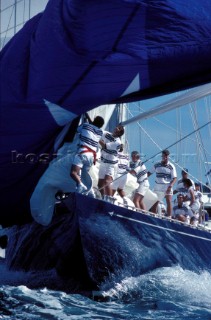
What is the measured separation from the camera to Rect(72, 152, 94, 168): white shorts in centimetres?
1178

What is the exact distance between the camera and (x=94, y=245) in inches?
464

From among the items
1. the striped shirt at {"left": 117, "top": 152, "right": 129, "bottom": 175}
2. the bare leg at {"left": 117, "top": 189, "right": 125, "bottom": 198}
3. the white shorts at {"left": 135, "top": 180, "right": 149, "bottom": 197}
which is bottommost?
the bare leg at {"left": 117, "top": 189, "right": 125, "bottom": 198}

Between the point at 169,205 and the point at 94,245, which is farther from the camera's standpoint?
the point at 169,205

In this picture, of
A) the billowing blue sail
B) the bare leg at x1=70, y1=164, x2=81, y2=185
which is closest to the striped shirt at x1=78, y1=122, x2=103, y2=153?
the bare leg at x1=70, y1=164, x2=81, y2=185

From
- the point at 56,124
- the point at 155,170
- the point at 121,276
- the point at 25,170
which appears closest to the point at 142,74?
the point at 56,124

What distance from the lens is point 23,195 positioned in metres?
12.0

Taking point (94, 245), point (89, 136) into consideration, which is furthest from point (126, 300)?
point (89, 136)

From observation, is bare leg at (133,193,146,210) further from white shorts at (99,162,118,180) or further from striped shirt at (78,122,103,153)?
striped shirt at (78,122,103,153)

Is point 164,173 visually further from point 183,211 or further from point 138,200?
point 183,211

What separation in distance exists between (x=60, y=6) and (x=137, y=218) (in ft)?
11.0

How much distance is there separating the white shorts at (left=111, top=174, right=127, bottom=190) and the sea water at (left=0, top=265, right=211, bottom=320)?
1.53 meters

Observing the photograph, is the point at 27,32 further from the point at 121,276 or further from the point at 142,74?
the point at 121,276

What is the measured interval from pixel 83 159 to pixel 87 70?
1273 mm

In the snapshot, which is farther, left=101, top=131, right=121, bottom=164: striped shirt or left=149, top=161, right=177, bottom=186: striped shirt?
left=149, top=161, right=177, bottom=186: striped shirt
